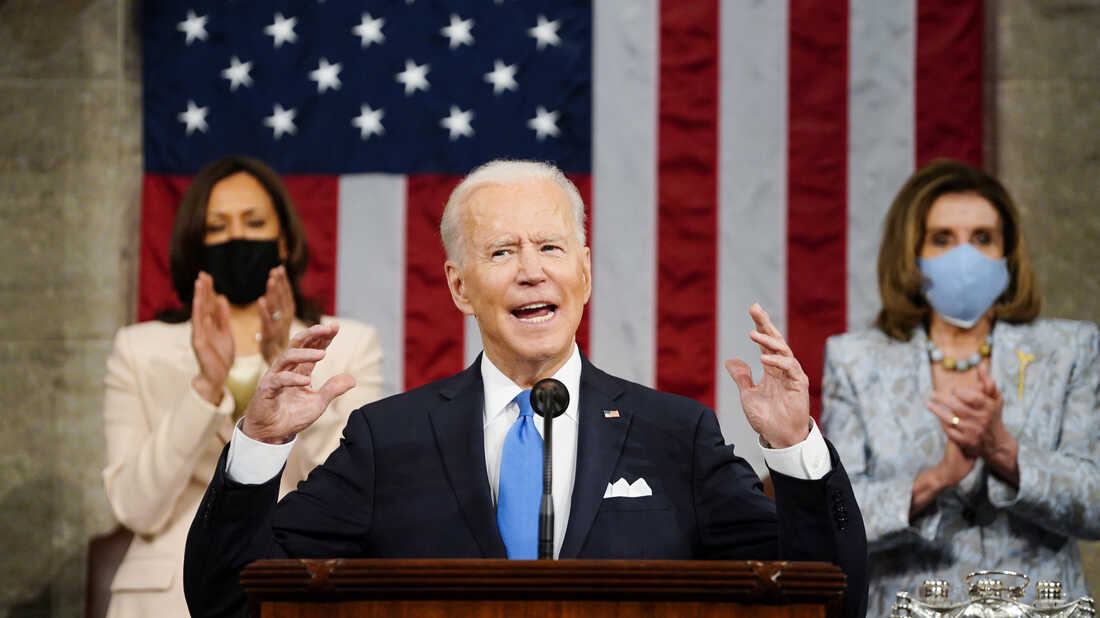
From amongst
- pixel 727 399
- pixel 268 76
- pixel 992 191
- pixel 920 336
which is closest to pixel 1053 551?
pixel 920 336

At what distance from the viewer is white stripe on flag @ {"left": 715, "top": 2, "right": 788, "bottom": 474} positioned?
5.44 metres

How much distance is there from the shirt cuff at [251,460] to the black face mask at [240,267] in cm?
207

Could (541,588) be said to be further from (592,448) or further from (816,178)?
(816,178)

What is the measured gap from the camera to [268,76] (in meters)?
5.60

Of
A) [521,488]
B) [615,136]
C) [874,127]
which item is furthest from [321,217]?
[521,488]

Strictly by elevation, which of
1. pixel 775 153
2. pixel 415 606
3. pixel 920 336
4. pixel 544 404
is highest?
pixel 775 153

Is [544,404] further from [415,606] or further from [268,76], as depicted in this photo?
[268,76]

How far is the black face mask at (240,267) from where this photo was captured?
468cm

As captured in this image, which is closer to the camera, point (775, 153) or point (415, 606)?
point (415, 606)

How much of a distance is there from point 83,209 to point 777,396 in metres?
3.69

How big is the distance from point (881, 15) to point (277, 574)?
13.1 feet

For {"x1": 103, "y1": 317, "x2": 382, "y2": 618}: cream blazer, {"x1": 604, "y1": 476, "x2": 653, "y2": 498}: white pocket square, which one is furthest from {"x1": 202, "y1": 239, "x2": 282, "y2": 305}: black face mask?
{"x1": 604, "y1": 476, "x2": 653, "y2": 498}: white pocket square

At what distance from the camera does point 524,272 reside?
9.60ft

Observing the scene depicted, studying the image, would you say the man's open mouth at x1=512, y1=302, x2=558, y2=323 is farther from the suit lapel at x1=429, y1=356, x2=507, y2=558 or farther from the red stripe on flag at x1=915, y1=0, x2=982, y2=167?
the red stripe on flag at x1=915, y1=0, x2=982, y2=167
